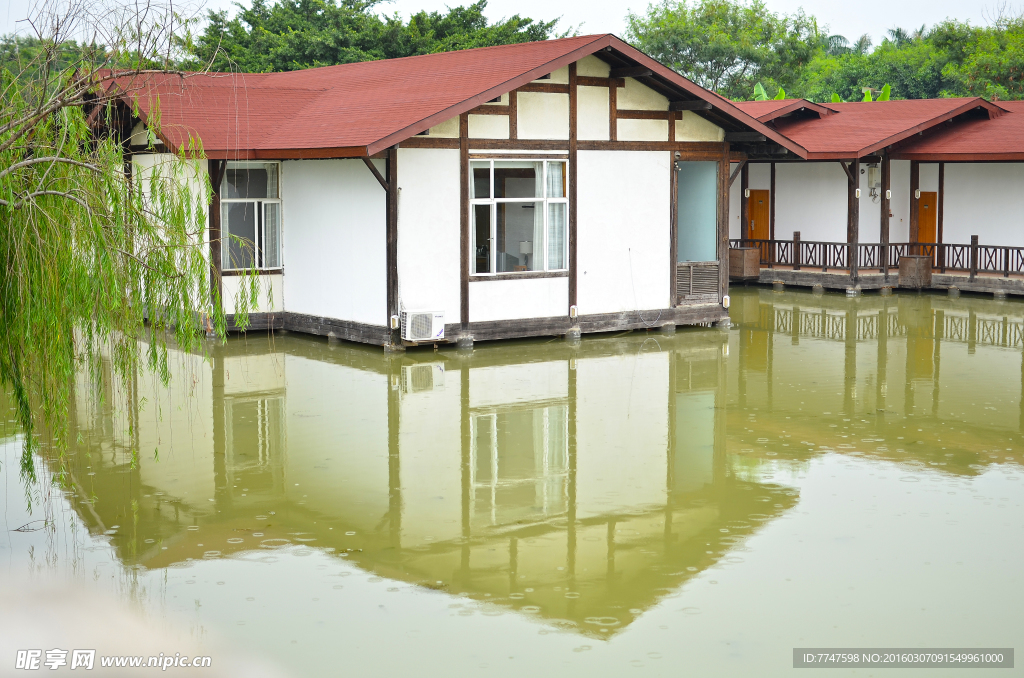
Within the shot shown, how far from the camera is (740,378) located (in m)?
14.0

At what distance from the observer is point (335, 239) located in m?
16.5

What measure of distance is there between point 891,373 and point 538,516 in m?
7.33

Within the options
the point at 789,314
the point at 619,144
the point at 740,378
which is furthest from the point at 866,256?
the point at 740,378

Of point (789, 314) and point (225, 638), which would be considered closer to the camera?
point (225, 638)

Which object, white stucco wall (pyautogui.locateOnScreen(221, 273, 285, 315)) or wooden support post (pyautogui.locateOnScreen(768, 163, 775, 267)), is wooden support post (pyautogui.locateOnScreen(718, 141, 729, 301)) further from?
wooden support post (pyautogui.locateOnScreen(768, 163, 775, 267))

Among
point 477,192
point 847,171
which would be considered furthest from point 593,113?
point 847,171

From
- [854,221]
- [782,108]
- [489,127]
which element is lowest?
[854,221]

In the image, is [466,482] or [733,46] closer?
[466,482]

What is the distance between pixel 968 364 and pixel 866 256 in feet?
32.3

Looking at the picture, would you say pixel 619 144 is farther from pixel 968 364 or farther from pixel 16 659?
pixel 16 659

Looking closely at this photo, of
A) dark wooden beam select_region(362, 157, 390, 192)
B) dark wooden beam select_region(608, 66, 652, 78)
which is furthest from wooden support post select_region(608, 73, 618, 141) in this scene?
dark wooden beam select_region(362, 157, 390, 192)

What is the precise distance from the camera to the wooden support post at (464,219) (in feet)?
52.1

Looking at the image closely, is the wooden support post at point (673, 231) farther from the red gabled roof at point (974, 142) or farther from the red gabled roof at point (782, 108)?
the red gabled roof at point (782, 108)

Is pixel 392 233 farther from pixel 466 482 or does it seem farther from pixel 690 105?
pixel 466 482
